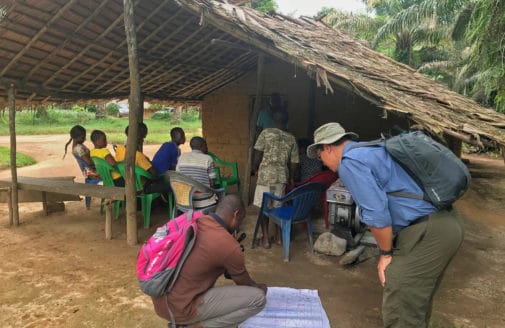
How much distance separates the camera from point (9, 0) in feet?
13.2

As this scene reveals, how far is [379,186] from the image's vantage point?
205 centimetres

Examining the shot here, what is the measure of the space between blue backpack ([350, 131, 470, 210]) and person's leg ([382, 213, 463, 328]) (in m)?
0.14

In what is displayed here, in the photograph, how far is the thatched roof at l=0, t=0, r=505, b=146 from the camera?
361cm

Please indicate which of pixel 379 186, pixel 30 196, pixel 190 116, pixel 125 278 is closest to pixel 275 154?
pixel 125 278

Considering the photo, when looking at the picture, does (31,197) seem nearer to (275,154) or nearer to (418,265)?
(275,154)

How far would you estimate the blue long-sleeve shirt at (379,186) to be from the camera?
2.02m

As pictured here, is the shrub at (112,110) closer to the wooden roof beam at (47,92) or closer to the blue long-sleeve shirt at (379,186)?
the wooden roof beam at (47,92)

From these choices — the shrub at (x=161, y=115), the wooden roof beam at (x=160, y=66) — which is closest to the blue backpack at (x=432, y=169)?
the wooden roof beam at (x=160, y=66)

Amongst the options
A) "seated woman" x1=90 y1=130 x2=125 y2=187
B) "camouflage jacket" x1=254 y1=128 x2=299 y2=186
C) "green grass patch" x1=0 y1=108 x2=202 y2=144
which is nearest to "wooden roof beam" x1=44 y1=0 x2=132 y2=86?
"seated woman" x1=90 y1=130 x2=125 y2=187

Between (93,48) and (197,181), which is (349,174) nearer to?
(197,181)

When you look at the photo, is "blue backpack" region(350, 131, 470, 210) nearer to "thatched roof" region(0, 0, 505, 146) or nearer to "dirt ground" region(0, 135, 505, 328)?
"thatched roof" region(0, 0, 505, 146)

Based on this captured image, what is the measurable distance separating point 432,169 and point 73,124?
1023 inches

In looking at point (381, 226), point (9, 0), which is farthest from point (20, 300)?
point (381, 226)

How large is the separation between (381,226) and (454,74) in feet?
78.0
